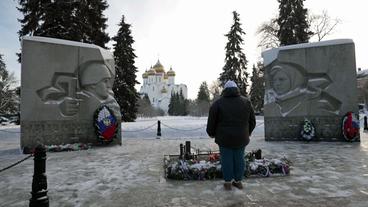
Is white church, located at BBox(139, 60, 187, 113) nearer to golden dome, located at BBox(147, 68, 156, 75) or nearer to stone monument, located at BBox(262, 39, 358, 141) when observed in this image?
golden dome, located at BBox(147, 68, 156, 75)

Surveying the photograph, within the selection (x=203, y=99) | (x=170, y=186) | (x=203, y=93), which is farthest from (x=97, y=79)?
(x=203, y=93)

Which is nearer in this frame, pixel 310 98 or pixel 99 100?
pixel 99 100

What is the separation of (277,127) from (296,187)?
840 cm

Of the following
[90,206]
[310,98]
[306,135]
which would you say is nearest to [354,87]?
[310,98]

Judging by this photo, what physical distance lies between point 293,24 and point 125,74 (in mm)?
17709

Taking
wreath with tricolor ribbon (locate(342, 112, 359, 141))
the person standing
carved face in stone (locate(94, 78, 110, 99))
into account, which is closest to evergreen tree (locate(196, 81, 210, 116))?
wreath with tricolor ribbon (locate(342, 112, 359, 141))

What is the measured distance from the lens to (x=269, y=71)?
44.7ft

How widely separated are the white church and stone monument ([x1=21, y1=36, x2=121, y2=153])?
94.7 meters

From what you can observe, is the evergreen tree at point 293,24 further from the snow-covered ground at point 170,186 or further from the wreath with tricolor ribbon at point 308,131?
the snow-covered ground at point 170,186

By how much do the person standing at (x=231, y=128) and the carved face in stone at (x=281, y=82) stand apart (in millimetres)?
8646

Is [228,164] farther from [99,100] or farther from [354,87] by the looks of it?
[354,87]

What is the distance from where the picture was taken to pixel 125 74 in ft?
103

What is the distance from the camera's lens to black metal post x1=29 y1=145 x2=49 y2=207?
3.56 metres

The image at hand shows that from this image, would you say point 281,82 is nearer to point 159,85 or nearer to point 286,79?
point 286,79
